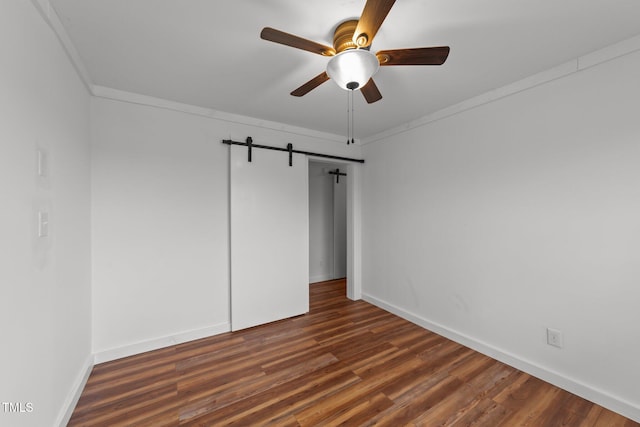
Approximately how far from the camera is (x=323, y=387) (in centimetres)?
194

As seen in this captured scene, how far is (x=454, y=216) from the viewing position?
106 inches

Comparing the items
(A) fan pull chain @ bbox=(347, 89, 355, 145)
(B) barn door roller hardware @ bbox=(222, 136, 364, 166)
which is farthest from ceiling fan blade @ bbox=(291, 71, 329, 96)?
(B) barn door roller hardware @ bbox=(222, 136, 364, 166)

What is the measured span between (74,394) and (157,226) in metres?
1.33

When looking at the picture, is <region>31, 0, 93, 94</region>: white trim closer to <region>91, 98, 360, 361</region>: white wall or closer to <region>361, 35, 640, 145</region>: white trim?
<region>91, 98, 360, 361</region>: white wall

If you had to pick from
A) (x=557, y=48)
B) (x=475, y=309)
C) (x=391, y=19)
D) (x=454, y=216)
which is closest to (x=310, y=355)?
(x=475, y=309)

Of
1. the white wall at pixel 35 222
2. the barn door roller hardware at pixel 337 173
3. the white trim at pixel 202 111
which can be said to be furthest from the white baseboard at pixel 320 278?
the white wall at pixel 35 222

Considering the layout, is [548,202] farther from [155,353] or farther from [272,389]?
[155,353]

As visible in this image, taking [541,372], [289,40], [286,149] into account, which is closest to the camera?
[289,40]

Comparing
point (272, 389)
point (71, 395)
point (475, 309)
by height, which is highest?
point (475, 309)

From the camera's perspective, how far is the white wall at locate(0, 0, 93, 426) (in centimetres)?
104

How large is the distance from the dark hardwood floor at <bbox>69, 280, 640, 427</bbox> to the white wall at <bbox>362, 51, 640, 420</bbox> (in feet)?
0.91

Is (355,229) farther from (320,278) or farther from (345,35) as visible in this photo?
(345,35)

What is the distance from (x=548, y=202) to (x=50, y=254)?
10.8 ft

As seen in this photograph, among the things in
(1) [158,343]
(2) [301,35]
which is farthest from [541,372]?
(1) [158,343]
